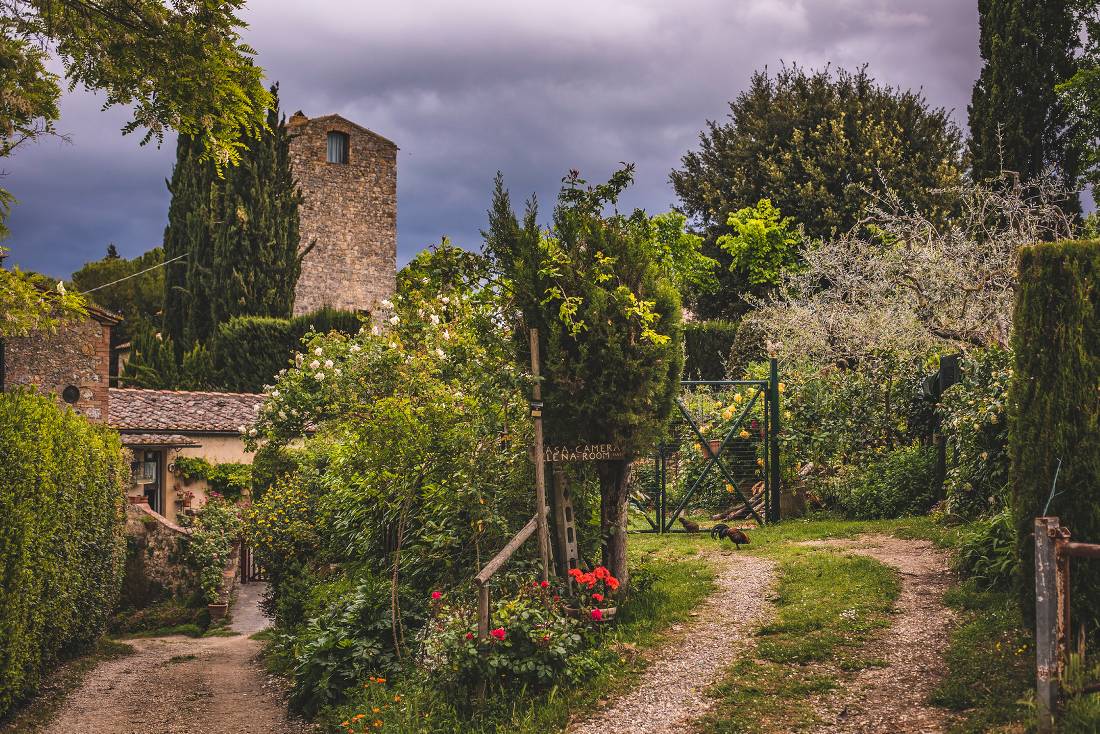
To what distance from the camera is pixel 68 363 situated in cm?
1434

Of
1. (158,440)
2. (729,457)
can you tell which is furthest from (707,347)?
(158,440)

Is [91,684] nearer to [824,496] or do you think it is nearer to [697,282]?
[824,496]

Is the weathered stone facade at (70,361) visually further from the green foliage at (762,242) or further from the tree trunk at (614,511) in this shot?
the green foliage at (762,242)

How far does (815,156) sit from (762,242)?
10.6ft

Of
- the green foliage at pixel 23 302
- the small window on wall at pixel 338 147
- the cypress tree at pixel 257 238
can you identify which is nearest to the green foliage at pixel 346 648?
the green foliage at pixel 23 302

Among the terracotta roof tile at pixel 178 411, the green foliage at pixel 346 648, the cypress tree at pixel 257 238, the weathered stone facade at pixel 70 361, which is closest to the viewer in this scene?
the green foliage at pixel 346 648

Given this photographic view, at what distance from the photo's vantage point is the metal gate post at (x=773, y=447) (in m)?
12.1

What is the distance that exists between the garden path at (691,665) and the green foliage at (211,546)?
1081cm

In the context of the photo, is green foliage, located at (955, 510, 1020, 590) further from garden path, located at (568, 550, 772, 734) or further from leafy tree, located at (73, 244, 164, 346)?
leafy tree, located at (73, 244, 164, 346)

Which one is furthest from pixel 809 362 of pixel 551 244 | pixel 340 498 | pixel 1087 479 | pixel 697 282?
pixel 697 282

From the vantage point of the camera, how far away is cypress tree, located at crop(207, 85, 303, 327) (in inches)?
1122

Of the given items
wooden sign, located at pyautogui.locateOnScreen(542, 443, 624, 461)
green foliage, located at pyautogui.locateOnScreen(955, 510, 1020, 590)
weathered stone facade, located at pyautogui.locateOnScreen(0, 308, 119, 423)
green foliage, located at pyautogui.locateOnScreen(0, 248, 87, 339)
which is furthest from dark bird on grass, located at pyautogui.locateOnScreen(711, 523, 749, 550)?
weathered stone facade, located at pyautogui.locateOnScreen(0, 308, 119, 423)

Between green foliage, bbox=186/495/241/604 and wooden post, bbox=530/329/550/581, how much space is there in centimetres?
1061

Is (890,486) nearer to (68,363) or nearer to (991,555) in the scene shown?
(991,555)
